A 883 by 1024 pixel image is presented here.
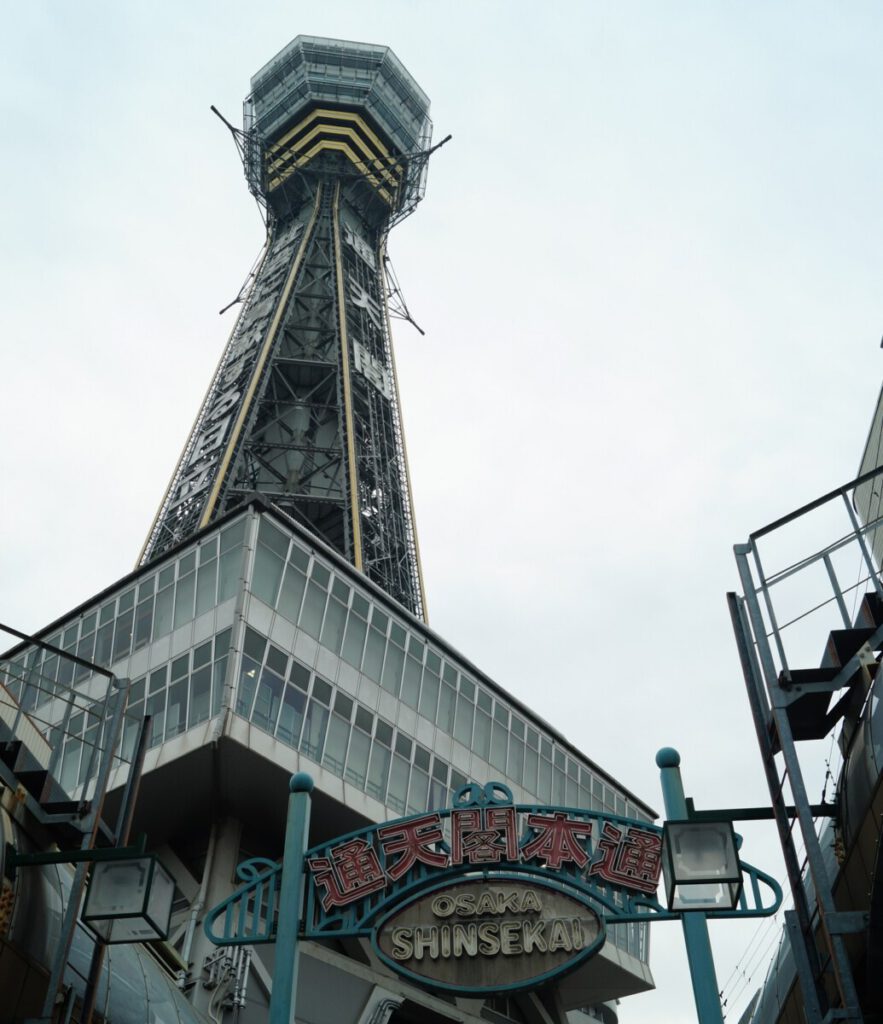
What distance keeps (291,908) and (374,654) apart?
1302 inches

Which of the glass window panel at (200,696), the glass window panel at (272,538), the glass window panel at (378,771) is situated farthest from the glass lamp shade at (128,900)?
the glass window panel at (272,538)

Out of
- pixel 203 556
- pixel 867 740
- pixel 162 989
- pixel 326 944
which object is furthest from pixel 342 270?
pixel 867 740

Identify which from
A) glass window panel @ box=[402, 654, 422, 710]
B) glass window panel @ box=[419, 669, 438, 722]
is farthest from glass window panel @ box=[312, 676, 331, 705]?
glass window panel @ box=[419, 669, 438, 722]

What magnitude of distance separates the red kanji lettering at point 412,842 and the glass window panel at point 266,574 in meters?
29.5

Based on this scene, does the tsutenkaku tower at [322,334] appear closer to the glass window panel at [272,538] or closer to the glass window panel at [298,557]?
the glass window panel at [298,557]

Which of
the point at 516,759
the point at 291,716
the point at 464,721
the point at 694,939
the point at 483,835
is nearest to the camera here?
the point at 694,939

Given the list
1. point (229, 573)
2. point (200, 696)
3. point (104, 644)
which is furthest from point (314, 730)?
point (104, 644)

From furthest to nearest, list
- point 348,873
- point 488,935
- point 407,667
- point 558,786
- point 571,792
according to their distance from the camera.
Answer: point 571,792 < point 558,786 < point 407,667 < point 348,873 < point 488,935

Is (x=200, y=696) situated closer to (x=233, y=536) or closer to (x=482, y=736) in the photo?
(x=233, y=536)

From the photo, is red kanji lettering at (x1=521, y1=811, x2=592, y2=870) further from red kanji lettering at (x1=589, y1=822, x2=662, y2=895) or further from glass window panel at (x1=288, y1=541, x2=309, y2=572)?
glass window panel at (x1=288, y1=541, x2=309, y2=572)

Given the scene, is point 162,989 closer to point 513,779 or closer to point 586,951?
A: point 586,951

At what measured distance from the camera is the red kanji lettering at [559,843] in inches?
565

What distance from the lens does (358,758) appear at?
44.2m

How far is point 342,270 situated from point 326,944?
70533 mm
